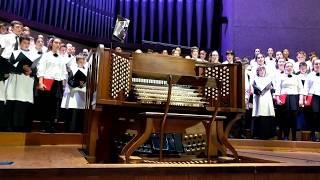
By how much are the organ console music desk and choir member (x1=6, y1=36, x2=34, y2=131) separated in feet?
5.83

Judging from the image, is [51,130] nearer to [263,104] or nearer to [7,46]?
[7,46]

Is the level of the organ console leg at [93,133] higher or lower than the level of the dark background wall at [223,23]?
lower

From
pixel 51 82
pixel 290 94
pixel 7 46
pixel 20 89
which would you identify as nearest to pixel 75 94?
pixel 51 82

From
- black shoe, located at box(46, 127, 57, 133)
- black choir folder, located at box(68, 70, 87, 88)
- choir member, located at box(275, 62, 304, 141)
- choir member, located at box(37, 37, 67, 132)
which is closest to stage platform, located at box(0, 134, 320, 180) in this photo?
black choir folder, located at box(68, 70, 87, 88)

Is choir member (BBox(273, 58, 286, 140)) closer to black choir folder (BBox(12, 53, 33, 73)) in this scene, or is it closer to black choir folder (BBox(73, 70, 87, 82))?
Answer: black choir folder (BBox(73, 70, 87, 82))

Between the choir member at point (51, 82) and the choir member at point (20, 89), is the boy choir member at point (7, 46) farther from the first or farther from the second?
the choir member at point (51, 82)

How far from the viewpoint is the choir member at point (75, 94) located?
20.6ft

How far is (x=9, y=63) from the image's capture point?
5.41 meters

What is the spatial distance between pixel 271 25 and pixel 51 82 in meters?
6.14

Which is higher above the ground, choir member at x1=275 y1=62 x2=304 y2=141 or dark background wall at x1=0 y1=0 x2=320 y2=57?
dark background wall at x1=0 y1=0 x2=320 y2=57

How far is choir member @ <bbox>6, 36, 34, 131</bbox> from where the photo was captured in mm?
A: 5609

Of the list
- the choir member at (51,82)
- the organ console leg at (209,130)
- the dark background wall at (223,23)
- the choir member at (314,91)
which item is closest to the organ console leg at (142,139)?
the organ console leg at (209,130)

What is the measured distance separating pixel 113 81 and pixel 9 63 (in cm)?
236

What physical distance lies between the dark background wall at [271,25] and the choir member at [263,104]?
2965 millimetres
